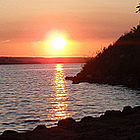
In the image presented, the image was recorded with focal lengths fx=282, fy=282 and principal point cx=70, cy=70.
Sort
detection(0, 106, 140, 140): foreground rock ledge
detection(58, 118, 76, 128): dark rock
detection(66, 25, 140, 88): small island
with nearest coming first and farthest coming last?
detection(0, 106, 140, 140): foreground rock ledge
detection(58, 118, 76, 128): dark rock
detection(66, 25, 140, 88): small island

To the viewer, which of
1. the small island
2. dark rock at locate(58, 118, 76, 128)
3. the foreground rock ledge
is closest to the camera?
the foreground rock ledge

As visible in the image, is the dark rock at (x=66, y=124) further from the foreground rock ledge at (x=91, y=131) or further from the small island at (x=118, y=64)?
the small island at (x=118, y=64)

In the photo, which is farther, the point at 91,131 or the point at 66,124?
the point at 66,124

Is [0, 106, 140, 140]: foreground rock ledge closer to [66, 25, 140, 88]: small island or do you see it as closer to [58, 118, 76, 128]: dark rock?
[58, 118, 76, 128]: dark rock

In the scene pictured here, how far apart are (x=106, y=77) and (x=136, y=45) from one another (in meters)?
9.40

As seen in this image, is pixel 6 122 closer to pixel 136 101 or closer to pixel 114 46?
pixel 136 101

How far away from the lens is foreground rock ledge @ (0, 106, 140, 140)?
13.6 meters

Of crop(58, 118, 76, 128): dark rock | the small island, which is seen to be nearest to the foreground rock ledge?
crop(58, 118, 76, 128): dark rock

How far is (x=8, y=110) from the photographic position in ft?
83.3

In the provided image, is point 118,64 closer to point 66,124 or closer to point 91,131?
point 66,124

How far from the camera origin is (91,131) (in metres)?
14.7

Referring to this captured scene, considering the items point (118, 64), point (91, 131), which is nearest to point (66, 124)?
point (91, 131)

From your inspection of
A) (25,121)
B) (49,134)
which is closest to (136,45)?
(25,121)

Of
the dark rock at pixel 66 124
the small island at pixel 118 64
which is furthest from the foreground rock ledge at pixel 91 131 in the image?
the small island at pixel 118 64
